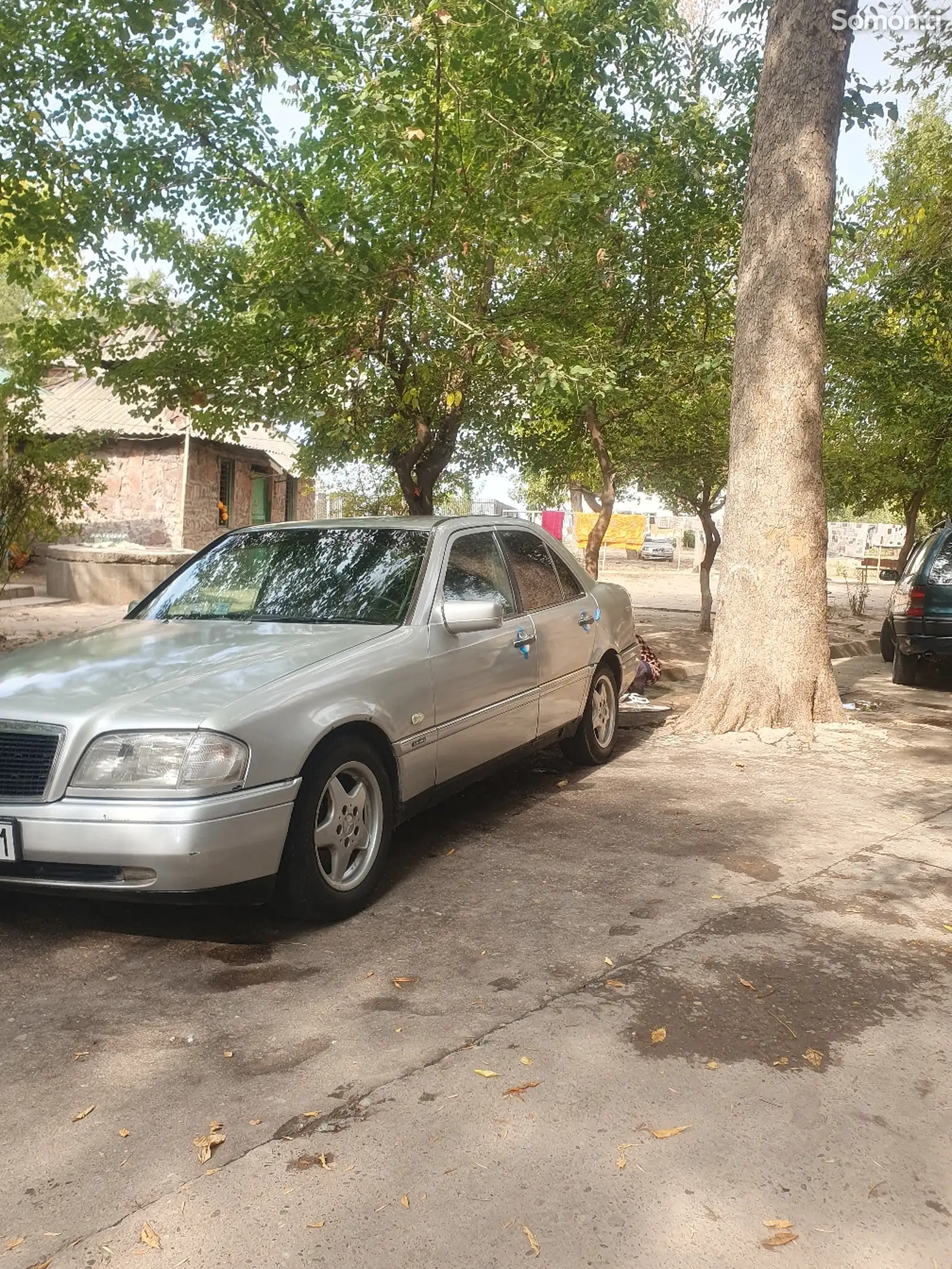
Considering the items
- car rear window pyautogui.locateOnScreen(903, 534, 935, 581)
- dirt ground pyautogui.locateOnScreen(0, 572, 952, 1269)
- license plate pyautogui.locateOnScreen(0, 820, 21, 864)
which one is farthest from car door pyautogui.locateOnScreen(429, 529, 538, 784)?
car rear window pyautogui.locateOnScreen(903, 534, 935, 581)

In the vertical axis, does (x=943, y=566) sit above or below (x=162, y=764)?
above

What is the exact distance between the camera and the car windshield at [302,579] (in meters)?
5.27

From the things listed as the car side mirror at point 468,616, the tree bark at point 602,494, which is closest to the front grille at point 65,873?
the car side mirror at point 468,616

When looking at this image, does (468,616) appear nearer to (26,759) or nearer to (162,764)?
(162,764)

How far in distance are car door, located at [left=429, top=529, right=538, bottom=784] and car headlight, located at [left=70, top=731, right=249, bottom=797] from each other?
136 centimetres

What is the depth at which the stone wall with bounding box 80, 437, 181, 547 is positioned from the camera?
25250mm

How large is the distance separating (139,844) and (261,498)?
26.7 meters

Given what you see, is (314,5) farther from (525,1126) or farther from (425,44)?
(525,1126)

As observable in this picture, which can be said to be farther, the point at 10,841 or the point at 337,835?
the point at 337,835

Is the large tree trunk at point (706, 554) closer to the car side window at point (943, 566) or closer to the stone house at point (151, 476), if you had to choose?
the car side window at point (943, 566)

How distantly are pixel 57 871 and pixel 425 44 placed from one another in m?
8.11

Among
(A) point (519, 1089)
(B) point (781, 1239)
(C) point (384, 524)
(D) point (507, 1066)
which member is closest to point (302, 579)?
(C) point (384, 524)

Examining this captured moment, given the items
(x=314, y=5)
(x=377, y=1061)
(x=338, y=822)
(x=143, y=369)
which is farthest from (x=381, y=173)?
(x=377, y=1061)

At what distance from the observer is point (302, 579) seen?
552cm
